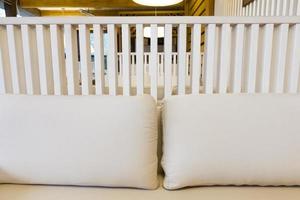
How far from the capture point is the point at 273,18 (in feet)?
4.29

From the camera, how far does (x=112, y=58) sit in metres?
1.37

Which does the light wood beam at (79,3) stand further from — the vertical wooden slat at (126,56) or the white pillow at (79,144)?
the white pillow at (79,144)

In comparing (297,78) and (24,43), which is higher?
(24,43)

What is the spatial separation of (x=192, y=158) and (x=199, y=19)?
28.1 inches

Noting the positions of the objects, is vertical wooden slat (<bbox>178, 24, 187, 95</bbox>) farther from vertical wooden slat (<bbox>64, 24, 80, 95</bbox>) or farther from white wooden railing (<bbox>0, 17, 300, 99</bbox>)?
vertical wooden slat (<bbox>64, 24, 80, 95</bbox>)

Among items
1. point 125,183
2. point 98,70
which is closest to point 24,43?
point 98,70

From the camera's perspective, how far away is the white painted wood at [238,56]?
1326 mm

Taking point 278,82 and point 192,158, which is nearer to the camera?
point 192,158

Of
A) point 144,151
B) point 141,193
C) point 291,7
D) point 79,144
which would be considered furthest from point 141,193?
point 291,7

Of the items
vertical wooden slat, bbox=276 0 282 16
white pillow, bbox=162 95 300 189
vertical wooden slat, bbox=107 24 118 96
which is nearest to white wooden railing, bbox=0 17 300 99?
vertical wooden slat, bbox=107 24 118 96

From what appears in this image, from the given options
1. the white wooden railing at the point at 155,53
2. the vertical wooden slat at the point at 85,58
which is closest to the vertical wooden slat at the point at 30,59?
the white wooden railing at the point at 155,53

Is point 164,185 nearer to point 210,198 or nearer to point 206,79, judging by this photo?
point 210,198

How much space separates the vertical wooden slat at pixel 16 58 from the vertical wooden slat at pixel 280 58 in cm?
139

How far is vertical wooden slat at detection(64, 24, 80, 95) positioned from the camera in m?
A: 1.34
